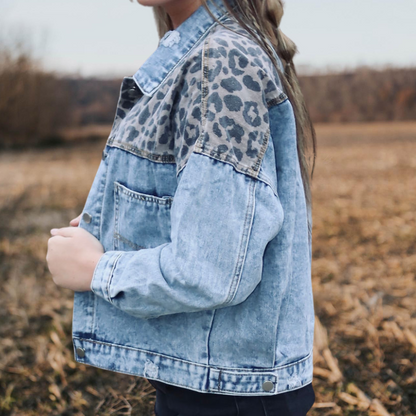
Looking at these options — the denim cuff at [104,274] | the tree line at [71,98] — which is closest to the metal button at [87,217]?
the denim cuff at [104,274]

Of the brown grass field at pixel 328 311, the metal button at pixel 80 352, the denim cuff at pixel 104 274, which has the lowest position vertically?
the brown grass field at pixel 328 311

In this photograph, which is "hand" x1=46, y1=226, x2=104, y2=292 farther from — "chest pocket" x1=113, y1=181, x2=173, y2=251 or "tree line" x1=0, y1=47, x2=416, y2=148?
"tree line" x1=0, y1=47, x2=416, y2=148

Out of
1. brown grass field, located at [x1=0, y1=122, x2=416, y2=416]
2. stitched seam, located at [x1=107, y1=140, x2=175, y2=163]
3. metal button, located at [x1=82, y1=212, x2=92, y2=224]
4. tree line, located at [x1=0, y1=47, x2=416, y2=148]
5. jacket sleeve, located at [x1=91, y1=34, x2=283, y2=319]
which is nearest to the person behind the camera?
jacket sleeve, located at [x1=91, y1=34, x2=283, y2=319]

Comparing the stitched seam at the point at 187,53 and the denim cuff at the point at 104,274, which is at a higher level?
the stitched seam at the point at 187,53

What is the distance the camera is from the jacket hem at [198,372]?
106 centimetres

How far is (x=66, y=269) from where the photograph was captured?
1061 millimetres

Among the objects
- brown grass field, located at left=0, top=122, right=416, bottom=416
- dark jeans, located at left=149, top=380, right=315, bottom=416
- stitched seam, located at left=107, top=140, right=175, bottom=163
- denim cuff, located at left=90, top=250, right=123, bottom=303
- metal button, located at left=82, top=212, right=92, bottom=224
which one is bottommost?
brown grass field, located at left=0, top=122, right=416, bottom=416

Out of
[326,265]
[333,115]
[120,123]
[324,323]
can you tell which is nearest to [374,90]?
[333,115]

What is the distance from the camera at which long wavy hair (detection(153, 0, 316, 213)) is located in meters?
1.08

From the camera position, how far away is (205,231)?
89 cm

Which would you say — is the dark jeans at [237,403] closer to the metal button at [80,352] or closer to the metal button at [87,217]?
the metal button at [80,352]

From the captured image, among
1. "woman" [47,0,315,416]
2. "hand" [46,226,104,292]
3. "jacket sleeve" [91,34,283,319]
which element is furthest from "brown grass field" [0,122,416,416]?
"jacket sleeve" [91,34,283,319]

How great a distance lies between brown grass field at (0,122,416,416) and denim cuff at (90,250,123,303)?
1401 mm

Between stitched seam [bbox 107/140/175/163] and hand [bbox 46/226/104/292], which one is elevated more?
stitched seam [bbox 107/140/175/163]
